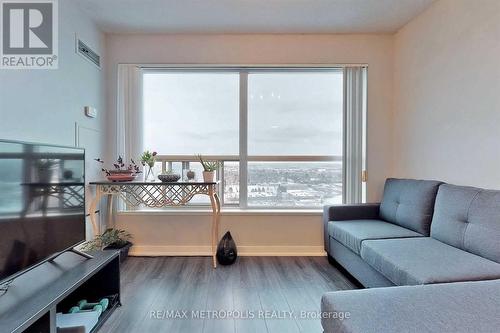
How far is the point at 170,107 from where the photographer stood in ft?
10.3

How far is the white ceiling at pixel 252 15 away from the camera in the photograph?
2426 millimetres

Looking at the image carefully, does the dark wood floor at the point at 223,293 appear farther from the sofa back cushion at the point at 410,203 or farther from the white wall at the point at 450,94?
the white wall at the point at 450,94

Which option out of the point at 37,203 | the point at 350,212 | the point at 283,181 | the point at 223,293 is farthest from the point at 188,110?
Result: the point at 350,212

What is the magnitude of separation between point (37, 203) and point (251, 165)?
2132 millimetres

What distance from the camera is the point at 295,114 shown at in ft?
10.5

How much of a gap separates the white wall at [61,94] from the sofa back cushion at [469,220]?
10.2ft

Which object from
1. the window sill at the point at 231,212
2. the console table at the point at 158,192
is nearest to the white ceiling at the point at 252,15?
the console table at the point at 158,192

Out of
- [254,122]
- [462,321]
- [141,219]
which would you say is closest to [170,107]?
[254,122]

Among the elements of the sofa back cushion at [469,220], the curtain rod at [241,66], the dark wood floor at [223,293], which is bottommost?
the dark wood floor at [223,293]

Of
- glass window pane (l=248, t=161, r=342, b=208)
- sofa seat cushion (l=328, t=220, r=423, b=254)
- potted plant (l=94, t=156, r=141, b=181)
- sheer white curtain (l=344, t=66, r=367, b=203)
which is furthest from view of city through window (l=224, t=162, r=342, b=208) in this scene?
potted plant (l=94, t=156, r=141, b=181)

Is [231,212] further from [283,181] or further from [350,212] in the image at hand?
[350,212]

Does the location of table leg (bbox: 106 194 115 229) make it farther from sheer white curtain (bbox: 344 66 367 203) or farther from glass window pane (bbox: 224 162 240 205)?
sheer white curtain (bbox: 344 66 367 203)

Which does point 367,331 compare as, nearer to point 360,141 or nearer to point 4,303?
point 4,303

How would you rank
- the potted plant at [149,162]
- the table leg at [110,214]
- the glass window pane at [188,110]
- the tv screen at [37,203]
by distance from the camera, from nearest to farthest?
the tv screen at [37,203] → the potted plant at [149,162] → the table leg at [110,214] → the glass window pane at [188,110]
